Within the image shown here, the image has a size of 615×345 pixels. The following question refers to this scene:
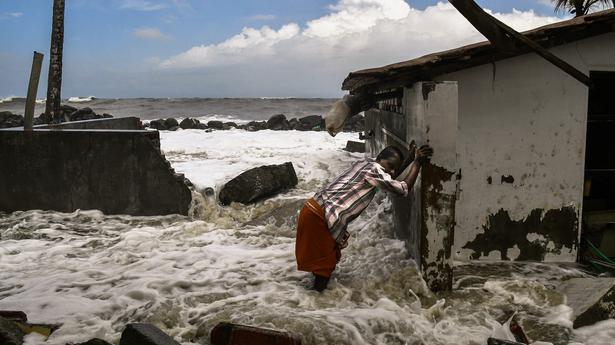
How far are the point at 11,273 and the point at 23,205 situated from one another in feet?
8.88

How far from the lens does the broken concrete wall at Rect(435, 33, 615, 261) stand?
6.12m

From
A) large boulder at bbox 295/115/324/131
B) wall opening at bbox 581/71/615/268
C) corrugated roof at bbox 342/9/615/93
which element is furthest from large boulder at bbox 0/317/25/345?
large boulder at bbox 295/115/324/131

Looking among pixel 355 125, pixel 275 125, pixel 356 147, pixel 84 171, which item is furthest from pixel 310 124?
pixel 84 171

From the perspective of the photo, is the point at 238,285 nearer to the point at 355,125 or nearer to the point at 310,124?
the point at 355,125

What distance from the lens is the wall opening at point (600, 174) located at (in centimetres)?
677

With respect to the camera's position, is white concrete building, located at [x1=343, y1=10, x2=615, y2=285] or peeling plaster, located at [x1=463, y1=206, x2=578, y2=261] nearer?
white concrete building, located at [x1=343, y1=10, x2=615, y2=285]

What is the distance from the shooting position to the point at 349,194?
5.23m

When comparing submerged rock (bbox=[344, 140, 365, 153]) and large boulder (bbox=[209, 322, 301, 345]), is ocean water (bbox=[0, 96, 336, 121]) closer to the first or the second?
submerged rock (bbox=[344, 140, 365, 153])

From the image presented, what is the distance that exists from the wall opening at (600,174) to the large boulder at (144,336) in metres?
5.44

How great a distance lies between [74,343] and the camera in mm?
4238

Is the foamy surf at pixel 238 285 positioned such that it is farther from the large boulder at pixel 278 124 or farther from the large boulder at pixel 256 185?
the large boulder at pixel 278 124

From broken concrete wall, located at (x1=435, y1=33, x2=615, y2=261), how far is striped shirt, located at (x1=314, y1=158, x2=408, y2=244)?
157 cm

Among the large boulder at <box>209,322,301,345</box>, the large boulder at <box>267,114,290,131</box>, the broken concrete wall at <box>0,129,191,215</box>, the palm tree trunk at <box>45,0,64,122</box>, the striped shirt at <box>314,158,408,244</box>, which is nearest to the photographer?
the large boulder at <box>209,322,301,345</box>

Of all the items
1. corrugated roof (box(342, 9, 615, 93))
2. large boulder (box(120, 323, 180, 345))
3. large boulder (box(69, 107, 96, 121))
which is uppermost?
corrugated roof (box(342, 9, 615, 93))
